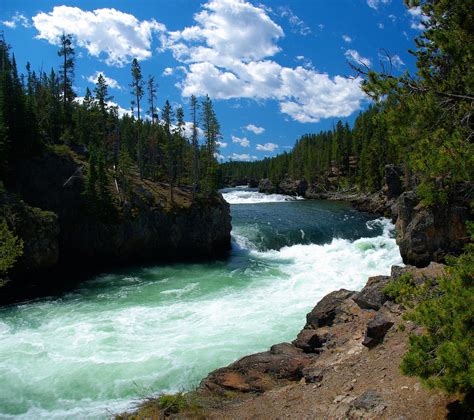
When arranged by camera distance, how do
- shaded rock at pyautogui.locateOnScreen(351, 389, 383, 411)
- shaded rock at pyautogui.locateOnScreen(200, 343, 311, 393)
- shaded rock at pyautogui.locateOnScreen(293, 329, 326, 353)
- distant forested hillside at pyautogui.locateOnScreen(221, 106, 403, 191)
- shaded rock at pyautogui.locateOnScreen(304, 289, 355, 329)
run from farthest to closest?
distant forested hillside at pyautogui.locateOnScreen(221, 106, 403, 191)
shaded rock at pyautogui.locateOnScreen(304, 289, 355, 329)
shaded rock at pyautogui.locateOnScreen(293, 329, 326, 353)
shaded rock at pyautogui.locateOnScreen(200, 343, 311, 393)
shaded rock at pyautogui.locateOnScreen(351, 389, 383, 411)

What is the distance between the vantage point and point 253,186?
509 feet

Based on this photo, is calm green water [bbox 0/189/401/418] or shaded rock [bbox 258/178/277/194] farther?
shaded rock [bbox 258/178/277/194]

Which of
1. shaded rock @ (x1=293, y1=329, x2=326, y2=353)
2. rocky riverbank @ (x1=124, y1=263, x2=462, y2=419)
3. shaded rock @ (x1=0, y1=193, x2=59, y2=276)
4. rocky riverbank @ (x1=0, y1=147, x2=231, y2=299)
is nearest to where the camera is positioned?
rocky riverbank @ (x1=124, y1=263, x2=462, y2=419)

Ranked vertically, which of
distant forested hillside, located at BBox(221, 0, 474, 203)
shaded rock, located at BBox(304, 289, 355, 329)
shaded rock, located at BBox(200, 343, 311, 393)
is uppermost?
distant forested hillside, located at BBox(221, 0, 474, 203)

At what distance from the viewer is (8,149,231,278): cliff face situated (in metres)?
33.1

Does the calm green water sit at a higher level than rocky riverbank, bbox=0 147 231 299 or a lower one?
lower

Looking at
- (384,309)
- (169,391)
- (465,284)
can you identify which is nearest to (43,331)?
(169,391)

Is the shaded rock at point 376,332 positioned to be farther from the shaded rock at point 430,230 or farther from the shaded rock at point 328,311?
the shaded rock at point 430,230

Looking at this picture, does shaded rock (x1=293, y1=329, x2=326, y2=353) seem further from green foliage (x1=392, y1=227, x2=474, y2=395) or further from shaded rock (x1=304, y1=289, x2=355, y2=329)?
green foliage (x1=392, y1=227, x2=474, y2=395)

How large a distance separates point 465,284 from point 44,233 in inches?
1100

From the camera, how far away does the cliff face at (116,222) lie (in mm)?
33125

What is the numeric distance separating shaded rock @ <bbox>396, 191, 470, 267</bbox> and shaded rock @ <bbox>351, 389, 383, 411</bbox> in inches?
861

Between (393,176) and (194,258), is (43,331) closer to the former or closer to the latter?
(194,258)

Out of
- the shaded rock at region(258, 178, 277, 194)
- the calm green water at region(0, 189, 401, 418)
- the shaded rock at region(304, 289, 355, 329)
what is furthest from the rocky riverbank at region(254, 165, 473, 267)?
the shaded rock at region(258, 178, 277, 194)
